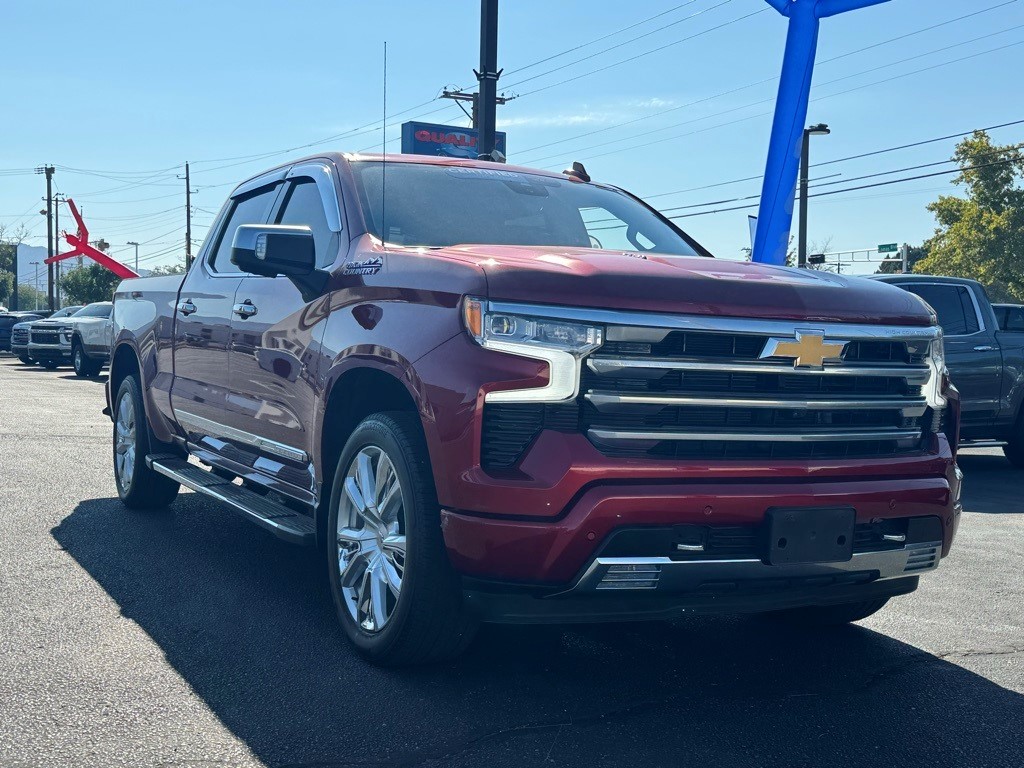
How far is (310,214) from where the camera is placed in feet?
16.9

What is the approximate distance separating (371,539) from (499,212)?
66.5 inches

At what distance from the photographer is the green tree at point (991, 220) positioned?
55438 mm

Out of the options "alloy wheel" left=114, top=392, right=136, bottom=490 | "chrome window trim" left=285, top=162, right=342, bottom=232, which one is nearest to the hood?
"chrome window trim" left=285, top=162, right=342, bottom=232

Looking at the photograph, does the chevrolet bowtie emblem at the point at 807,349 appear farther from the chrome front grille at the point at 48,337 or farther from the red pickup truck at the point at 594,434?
the chrome front grille at the point at 48,337

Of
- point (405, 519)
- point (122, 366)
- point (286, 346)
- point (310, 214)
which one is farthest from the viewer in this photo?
point (122, 366)

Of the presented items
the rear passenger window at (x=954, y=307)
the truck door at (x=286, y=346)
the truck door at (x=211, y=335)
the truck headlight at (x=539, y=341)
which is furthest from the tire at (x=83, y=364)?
the truck headlight at (x=539, y=341)

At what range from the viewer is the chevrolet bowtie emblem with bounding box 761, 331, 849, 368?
11.5ft

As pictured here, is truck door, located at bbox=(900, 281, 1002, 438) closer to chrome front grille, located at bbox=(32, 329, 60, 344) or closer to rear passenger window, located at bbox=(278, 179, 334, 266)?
rear passenger window, located at bbox=(278, 179, 334, 266)

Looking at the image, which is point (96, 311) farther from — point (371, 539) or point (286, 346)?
point (371, 539)

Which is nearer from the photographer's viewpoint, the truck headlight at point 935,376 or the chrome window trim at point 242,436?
the truck headlight at point 935,376

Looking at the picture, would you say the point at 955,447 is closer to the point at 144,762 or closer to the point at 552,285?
the point at 552,285

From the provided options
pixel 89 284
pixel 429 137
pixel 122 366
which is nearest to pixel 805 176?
pixel 429 137

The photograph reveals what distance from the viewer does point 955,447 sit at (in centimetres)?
404

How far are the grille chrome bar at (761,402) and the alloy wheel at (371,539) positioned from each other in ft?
2.86
